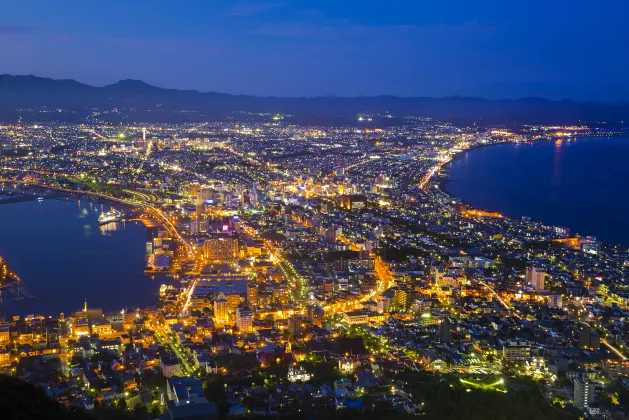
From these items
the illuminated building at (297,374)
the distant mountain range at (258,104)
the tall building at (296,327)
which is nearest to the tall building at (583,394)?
the illuminated building at (297,374)

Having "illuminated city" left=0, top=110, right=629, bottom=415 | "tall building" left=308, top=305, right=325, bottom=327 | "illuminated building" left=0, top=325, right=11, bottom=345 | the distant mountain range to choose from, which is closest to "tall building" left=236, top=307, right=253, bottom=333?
"illuminated city" left=0, top=110, right=629, bottom=415

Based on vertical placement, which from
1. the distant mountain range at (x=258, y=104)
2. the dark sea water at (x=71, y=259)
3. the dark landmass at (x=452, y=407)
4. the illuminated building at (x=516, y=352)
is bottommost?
the dark sea water at (x=71, y=259)

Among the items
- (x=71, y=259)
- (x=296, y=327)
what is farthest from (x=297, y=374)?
(x=71, y=259)


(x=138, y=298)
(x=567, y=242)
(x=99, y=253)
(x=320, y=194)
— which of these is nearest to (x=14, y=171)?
(x=320, y=194)

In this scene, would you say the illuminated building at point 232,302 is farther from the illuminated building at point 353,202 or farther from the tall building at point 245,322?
the illuminated building at point 353,202

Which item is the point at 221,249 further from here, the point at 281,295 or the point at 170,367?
the point at 170,367

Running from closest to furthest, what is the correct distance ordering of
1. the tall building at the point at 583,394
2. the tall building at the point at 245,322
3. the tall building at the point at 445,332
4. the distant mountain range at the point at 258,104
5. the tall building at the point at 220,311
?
the tall building at the point at 583,394, the tall building at the point at 445,332, the tall building at the point at 245,322, the tall building at the point at 220,311, the distant mountain range at the point at 258,104
